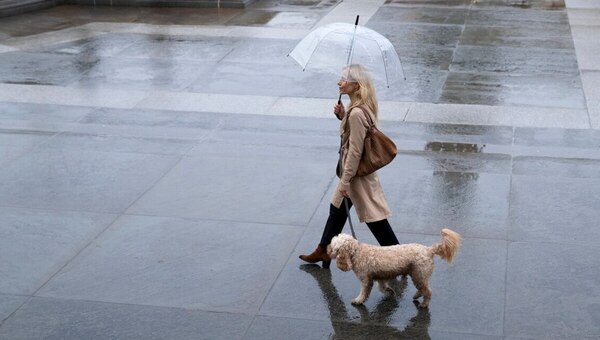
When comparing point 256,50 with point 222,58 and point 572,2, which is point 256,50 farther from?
point 572,2

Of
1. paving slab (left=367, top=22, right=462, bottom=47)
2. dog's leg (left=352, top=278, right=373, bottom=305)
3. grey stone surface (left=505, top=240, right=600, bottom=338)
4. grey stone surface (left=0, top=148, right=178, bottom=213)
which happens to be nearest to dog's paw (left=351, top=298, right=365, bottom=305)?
dog's leg (left=352, top=278, right=373, bottom=305)

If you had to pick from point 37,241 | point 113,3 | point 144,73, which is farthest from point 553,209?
point 113,3

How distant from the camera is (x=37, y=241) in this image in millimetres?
8086

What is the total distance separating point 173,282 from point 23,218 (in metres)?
2.19

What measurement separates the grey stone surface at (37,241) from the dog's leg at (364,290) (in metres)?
2.56

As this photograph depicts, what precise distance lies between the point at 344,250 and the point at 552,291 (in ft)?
5.65

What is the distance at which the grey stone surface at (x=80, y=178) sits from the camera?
901 cm

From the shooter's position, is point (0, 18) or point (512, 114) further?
point (0, 18)

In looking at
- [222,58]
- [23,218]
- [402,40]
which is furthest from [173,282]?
[402,40]

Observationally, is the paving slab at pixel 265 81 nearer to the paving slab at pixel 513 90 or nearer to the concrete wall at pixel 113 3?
the paving slab at pixel 513 90

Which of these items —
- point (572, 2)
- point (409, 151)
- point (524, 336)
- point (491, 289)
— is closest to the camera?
point (524, 336)

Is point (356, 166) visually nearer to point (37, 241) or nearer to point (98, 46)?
point (37, 241)

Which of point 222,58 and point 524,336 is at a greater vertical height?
point 524,336

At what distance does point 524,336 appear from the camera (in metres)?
6.32
